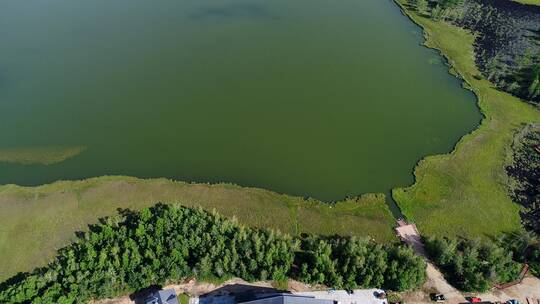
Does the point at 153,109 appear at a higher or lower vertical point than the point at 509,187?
lower

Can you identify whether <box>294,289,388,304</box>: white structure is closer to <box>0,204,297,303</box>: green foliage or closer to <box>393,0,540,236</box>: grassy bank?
<box>0,204,297,303</box>: green foliage

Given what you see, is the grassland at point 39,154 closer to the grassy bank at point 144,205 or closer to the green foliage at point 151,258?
the grassy bank at point 144,205

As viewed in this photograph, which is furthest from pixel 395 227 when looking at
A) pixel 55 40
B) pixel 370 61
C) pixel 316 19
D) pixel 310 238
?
pixel 55 40

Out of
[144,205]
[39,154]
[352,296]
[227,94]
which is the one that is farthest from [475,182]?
[39,154]

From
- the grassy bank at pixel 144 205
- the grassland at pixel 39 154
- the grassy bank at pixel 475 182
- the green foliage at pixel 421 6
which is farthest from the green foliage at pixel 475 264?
the green foliage at pixel 421 6

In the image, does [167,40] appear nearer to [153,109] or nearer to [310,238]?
[153,109]

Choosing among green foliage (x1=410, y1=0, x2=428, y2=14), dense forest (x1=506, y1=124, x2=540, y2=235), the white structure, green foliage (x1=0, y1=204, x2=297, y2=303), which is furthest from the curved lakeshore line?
green foliage (x1=410, y1=0, x2=428, y2=14)
